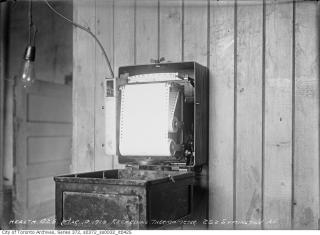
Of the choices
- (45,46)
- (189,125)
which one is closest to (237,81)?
(189,125)

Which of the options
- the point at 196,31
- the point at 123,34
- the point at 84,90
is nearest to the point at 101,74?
the point at 84,90

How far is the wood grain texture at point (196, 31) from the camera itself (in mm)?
2344

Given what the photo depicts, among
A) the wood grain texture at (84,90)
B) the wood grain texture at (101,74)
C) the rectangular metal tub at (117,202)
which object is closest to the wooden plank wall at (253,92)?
the wood grain texture at (101,74)

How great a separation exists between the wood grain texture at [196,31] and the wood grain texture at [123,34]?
1.04ft

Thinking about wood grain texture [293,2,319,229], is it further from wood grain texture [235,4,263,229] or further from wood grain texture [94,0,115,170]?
wood grain texture [94,0,115,170]

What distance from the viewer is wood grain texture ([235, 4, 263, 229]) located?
2.20m

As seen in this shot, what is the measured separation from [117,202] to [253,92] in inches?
35.5

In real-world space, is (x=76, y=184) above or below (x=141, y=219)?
above

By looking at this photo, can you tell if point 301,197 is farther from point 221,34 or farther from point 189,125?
point 221,34

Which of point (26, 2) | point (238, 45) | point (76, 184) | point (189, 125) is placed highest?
point (26, 2)

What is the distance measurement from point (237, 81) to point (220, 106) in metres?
0.15

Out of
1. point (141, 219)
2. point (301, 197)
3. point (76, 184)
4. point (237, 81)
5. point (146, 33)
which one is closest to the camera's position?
point (141, 219)

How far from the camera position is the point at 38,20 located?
14.9 feet

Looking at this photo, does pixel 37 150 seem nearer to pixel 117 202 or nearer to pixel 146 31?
pixel 146 31
